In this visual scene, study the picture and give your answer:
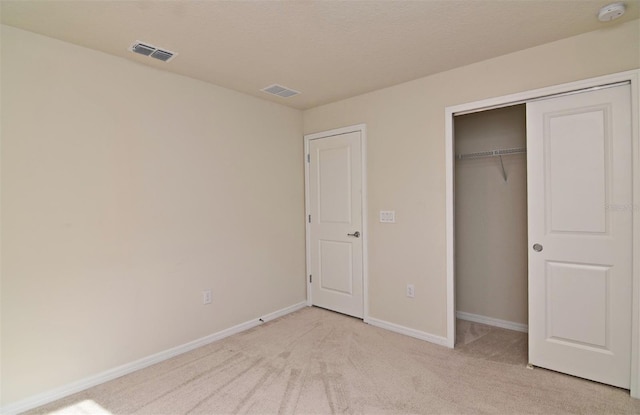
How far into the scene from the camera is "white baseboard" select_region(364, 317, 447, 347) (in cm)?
308

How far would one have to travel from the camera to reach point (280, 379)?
248 centimetres

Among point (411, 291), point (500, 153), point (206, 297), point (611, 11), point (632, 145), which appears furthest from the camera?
point (500, 153)

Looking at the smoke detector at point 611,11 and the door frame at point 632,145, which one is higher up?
the smoke detector at point 611,11

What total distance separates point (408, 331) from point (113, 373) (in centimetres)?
263

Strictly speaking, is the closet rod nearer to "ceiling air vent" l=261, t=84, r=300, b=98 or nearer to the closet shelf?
the closet shelf

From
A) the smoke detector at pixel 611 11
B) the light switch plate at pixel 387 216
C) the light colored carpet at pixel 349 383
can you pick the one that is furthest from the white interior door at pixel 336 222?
the smoke detector at pixel 611 11

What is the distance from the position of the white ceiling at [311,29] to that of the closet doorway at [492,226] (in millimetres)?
1022

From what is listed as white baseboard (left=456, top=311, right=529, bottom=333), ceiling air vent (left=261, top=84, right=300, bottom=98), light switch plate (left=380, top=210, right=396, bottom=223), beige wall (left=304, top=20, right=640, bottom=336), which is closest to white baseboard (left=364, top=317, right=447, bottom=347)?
beige wall (left=304, top=20, right=640, bottom=336)

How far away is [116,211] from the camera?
2.62 metres

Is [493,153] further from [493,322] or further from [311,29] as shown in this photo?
[311,29]

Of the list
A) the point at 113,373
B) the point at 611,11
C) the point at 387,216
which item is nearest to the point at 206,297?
the point at 113,373

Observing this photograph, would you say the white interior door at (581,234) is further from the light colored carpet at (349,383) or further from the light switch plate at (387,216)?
the light switch plate at (387,216)

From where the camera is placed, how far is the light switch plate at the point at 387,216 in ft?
11.2

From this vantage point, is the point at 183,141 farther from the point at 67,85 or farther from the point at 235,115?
the point at 67,85
